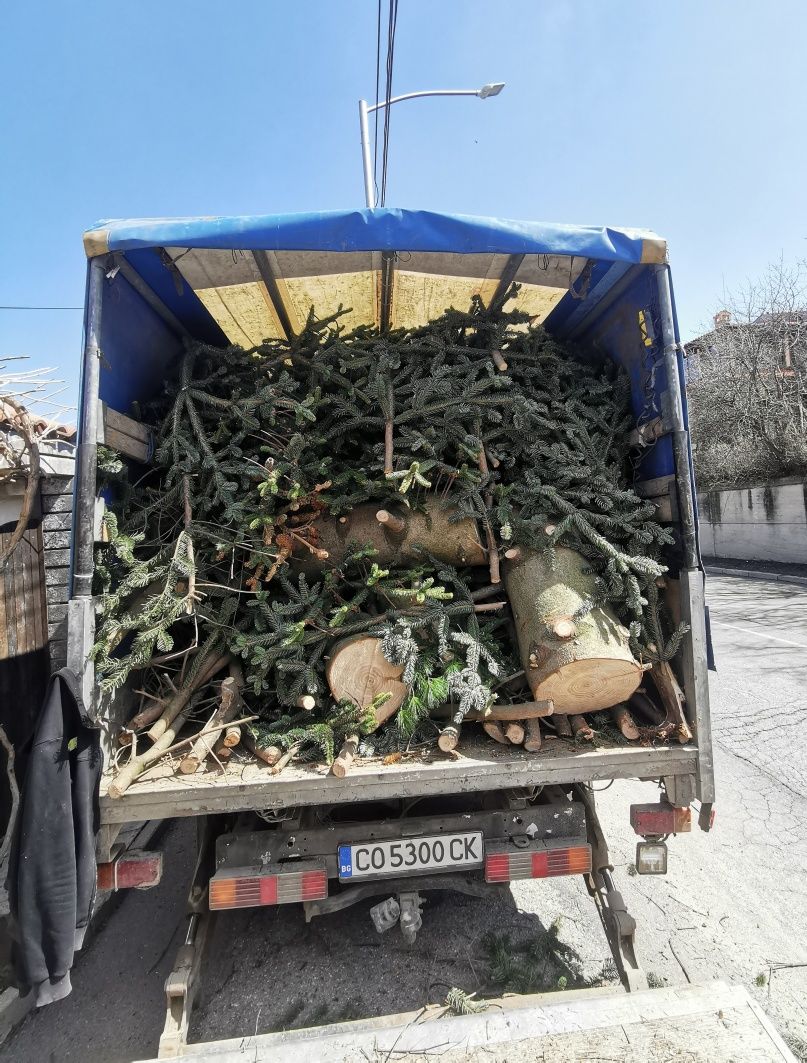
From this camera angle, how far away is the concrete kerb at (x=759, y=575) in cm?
1330

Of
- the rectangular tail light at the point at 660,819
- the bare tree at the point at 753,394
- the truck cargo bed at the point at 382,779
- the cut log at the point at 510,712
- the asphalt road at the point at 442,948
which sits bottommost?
the asphalt road at the point at 442,948

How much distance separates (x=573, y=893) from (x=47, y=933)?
8.45 feet

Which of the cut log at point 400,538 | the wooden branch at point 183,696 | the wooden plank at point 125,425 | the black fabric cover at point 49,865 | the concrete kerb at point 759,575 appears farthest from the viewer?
the concrete kerb at point 759,575

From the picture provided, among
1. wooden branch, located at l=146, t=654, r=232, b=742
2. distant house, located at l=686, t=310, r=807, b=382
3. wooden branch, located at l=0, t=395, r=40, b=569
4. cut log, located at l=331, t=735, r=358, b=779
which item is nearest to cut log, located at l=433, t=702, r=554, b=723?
cut log, located at l=331, t=735, r=358, b=779

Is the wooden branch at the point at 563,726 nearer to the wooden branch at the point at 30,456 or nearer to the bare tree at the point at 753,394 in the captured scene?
the wooden branch at the point at 30,456

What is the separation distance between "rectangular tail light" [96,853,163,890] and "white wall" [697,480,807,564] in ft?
50.3

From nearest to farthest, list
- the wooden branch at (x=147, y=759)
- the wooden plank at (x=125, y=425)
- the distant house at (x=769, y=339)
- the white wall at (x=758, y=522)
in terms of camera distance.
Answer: the wooden branch at (x=147, y=759) → the wooden plank at (x=125, y=425) → the white wall at (x=758, y=522) → the distant house at (x=769, y=339)

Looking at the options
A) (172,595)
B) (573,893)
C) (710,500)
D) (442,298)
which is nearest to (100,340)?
(172,595)

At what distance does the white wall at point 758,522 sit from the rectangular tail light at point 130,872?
1534 cm

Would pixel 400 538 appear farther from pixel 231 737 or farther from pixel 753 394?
pixel 753 394

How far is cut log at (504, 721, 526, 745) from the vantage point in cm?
242

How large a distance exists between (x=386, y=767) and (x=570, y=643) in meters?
0.92

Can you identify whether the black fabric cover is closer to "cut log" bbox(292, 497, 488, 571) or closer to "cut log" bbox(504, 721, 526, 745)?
"cut log" bbox(292, 497, 488, 571)

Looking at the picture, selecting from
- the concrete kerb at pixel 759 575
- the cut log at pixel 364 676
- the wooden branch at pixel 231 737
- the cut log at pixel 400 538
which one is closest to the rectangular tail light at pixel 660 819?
the cut log at pixel 364 676
